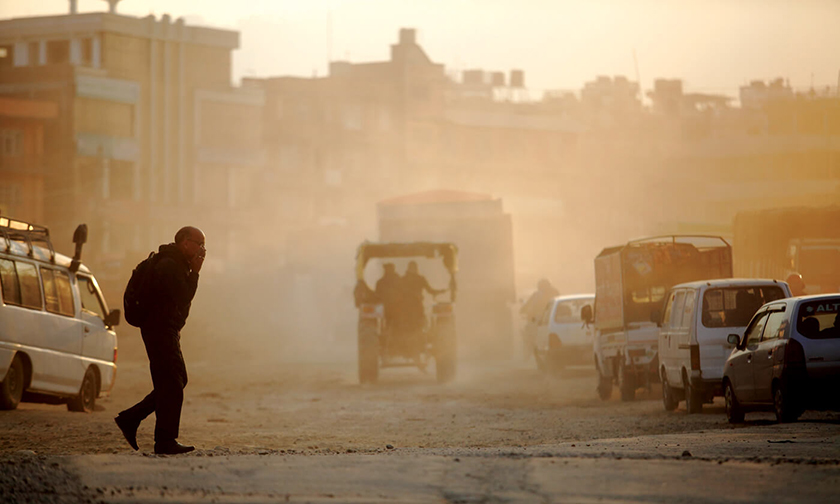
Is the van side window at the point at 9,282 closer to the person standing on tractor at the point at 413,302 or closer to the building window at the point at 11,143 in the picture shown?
the person standing on tractor at the point at 413,302

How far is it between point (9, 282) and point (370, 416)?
4900mm

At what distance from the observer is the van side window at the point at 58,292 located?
54.9 ft

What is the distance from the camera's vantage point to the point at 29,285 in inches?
637

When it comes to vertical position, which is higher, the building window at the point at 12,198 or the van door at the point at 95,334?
the building window at the point at 12,198

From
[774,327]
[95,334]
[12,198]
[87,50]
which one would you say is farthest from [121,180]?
[774,327]

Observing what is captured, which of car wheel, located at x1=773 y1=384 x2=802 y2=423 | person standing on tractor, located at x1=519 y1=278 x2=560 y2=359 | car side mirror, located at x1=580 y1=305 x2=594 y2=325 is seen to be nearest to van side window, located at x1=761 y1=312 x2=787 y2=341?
car wheel, located at x1=773 y1=384 x2=802 y2=423

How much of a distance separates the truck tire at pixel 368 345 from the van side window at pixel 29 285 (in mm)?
8291

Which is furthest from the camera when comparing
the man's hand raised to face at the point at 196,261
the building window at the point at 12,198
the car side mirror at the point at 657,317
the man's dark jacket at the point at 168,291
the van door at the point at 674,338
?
the building window at the point at 12,198

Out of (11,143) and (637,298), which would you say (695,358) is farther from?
(11,143)

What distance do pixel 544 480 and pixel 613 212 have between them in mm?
83302

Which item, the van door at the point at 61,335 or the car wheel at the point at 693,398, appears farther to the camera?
the van door at the point at 61,335

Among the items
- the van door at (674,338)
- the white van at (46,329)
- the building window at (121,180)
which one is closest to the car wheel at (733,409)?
the van door at (674,338)

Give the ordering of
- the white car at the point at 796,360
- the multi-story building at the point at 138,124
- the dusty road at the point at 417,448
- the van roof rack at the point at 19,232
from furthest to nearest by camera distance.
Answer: the multi-story building at the point at 138,124 → the van roof rack at the point at 19,232 → the white car at the point at 796,360 → the dusty road at the point at 417,448

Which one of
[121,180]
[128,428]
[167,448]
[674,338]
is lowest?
[167,448]
